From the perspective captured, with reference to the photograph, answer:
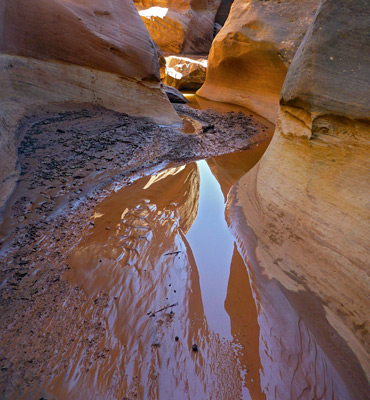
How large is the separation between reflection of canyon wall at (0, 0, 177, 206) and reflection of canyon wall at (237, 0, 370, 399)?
3152mm

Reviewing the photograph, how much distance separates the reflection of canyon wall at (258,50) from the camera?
6180mm

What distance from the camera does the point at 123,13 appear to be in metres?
5.26

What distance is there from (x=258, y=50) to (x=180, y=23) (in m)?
7.76

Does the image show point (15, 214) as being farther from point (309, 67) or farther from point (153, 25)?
point (153, 25)

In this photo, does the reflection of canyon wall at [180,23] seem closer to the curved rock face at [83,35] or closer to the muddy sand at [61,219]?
the curved rock face at [83,35]

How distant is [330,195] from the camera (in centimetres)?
210

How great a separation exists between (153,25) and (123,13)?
341 inches

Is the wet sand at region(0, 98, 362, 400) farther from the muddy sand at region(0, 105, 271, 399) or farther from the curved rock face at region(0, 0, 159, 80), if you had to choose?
the curved rock face at region(0, 0, 159, 80)

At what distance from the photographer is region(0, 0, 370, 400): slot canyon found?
58.5 inches

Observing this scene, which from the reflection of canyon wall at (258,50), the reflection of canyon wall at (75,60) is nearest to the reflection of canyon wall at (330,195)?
the reflection of canyon wall at (75,60)

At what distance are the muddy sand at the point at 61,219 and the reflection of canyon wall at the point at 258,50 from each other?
204 centimetres


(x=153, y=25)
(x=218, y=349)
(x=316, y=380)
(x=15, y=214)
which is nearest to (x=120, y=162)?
(x=15, y=214)

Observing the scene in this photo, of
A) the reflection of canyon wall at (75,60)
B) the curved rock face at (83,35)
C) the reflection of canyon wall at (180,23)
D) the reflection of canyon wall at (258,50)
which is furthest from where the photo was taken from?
the reflection of canyon wall at (180,23)

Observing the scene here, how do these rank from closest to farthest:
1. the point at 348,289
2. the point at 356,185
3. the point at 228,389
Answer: the point at 228,389 < the point at 348,289 < the point at 356,185
